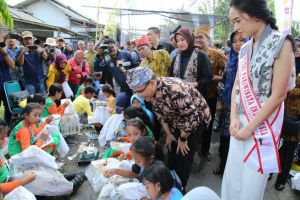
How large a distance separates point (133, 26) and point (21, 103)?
398 inches

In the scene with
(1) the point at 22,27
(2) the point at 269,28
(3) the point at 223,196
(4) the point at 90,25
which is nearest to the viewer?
(2) the point at 269,28

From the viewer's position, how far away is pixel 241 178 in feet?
5.41

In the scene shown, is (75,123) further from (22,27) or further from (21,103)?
(22,27)

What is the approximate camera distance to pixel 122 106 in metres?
4.21

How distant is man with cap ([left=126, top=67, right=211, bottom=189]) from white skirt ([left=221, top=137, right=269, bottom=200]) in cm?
60

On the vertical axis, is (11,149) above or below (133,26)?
below

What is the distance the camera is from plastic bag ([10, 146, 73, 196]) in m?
2.63

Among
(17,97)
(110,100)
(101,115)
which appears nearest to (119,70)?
(110,100)

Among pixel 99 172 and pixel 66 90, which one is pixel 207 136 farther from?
pixel 66 90

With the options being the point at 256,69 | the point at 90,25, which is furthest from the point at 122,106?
the point at 90,25

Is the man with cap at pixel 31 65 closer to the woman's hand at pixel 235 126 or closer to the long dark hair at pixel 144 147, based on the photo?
the long dark hair at pixel 144 147

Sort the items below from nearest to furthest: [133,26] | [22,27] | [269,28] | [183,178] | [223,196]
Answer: [269,28] < [223,196] < [183,178] < [22,27] < [133,26]

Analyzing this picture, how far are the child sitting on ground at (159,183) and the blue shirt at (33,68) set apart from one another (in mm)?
4331

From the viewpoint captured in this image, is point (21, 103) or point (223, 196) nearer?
point (223, 196)
